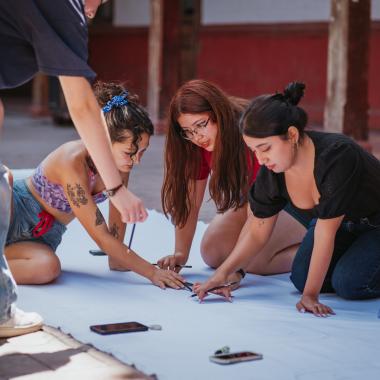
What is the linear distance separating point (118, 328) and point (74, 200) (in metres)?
0.74

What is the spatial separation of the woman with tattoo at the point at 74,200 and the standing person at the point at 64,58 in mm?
819

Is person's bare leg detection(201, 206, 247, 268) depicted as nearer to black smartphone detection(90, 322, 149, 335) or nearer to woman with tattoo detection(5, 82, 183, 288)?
woman with tattoo detection(5, 82, 183, 288)

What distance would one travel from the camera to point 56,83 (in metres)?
11.5

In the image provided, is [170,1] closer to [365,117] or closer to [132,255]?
[365,117]

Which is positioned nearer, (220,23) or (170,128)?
(170,128)

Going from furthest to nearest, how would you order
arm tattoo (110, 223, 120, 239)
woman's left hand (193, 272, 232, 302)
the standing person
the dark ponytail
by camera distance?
arm tattoo (110, 223, 120, 239), woman's left hand (193, 272, 232, 302), the dark ponytail, the standing person

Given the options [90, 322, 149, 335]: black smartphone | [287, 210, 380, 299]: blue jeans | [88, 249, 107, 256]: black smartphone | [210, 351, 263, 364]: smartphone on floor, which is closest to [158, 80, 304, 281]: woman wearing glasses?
[287, 210, 380, 299]: blue jeans

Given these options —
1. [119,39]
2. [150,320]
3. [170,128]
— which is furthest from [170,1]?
[150,320]

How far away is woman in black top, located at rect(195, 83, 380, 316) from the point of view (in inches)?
126

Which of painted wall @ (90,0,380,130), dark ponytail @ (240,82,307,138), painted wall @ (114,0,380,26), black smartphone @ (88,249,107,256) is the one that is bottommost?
black smartphone @ (88,249,107,256)

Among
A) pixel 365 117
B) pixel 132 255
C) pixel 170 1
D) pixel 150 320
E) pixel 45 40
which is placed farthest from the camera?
pixel 170 1

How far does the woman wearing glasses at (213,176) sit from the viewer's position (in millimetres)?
3672

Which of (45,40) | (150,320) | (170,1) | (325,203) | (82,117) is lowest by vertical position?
(150,320)

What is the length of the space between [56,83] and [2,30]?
29.3ft
